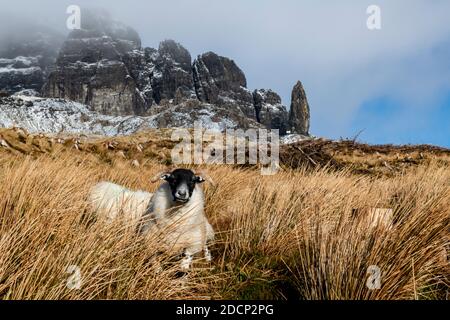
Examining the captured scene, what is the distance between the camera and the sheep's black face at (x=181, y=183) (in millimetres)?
4848

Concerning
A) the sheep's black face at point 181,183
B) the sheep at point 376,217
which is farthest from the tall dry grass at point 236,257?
the sheep's black face at point 181,183

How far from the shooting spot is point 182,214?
489 cm

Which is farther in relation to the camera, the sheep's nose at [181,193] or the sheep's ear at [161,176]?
the sheep's ear at [161,176]

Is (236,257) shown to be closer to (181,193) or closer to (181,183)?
(181,193)

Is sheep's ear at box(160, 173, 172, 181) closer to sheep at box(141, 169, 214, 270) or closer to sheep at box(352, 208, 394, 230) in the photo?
sheep at box(141, 169, 214, 270)

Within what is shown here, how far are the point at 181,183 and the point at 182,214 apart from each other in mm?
352

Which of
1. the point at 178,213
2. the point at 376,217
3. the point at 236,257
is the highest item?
the point at 376,217

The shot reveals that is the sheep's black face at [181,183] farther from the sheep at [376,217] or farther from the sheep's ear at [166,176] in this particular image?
the sheep at [376,217]

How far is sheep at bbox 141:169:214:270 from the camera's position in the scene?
445 centimetres

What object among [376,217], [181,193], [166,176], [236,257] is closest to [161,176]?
[166,176]

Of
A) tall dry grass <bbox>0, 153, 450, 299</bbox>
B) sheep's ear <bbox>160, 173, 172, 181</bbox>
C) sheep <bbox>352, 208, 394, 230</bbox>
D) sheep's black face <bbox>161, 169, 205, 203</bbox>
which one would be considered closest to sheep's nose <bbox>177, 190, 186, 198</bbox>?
sheep's black face <bbox>161, 169, 205, 203</bbox>

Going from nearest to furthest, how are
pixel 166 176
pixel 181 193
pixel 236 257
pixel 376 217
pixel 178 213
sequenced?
pixel 376 217 → pixel 236 257 → pixel 181 193 → pixel 178 213 → pixel 166 176

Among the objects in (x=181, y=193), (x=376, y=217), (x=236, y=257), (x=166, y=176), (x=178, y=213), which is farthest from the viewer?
(x=166, y=176)

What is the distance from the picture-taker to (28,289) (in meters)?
2.68
